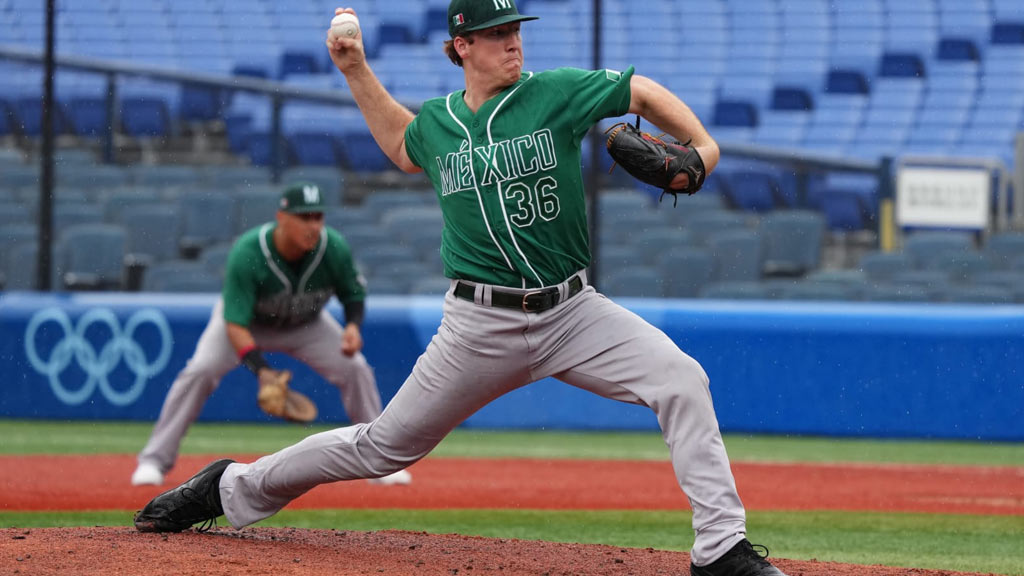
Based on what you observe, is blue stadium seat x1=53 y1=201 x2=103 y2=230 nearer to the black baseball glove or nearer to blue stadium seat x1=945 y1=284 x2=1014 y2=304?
blue stadium seat x1=945 y1=284 x2=1014 y2=304

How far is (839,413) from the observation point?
32.1ft

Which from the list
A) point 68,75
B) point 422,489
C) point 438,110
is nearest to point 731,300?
point 422,489

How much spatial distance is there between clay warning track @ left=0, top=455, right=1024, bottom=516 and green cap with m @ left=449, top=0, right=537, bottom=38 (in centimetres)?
315

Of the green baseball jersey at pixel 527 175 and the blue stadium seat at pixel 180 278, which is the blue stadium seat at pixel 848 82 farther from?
the green baseball jersey at pixel 527 175

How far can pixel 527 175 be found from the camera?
4.08 metres

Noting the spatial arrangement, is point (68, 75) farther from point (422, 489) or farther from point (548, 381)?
point (422, 489)

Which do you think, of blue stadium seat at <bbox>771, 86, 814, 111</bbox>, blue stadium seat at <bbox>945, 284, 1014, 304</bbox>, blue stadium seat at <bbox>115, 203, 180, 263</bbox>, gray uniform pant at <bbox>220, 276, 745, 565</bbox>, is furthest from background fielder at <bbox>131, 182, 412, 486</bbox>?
blue stadium seat at <bbox>771, 86, 814, 111</bbox>

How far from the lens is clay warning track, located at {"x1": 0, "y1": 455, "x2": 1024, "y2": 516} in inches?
269

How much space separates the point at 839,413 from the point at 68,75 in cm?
913

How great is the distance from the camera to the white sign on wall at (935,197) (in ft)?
37.7

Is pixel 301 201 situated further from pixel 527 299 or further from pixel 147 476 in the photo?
pixel 527 299

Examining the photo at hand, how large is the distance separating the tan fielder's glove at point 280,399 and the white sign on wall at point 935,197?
6579mm

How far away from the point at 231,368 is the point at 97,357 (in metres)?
3.33

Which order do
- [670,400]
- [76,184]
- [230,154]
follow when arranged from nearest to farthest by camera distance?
[670,400] → [76,184] → [230,154]
